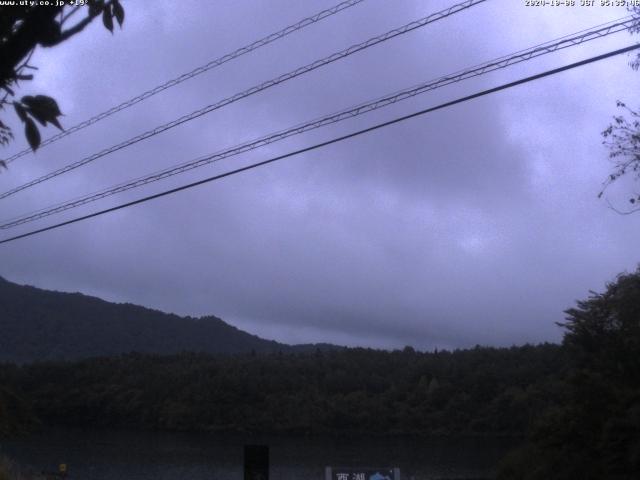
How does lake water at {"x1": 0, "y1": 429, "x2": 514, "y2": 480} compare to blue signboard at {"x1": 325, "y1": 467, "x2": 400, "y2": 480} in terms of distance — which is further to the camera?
lake water at {"x1": 0, "y1": 429, "x2": 514, "y2": 480}

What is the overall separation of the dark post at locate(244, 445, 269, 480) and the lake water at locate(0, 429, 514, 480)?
12270 mm

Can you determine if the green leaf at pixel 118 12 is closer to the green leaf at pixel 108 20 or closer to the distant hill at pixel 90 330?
the green leaf at pixel 108 20

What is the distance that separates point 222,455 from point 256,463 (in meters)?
24.6

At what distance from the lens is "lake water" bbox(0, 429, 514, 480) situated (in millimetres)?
27562

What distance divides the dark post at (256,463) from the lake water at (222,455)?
40.3 ft

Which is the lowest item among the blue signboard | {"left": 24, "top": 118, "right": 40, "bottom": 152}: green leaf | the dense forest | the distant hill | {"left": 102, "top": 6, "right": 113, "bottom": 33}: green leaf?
the blue signboard

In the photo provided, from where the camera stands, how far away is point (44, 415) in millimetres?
49531

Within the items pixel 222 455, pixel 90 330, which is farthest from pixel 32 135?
pixel 90 330

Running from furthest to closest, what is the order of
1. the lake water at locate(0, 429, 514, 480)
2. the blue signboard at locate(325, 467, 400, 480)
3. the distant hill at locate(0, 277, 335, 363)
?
the distant hill at locate(0, 277, 335, 363)
the lake water at locate(0, 429, 514, 480)
the blue signboard at locate(325, 467, 400, 480)

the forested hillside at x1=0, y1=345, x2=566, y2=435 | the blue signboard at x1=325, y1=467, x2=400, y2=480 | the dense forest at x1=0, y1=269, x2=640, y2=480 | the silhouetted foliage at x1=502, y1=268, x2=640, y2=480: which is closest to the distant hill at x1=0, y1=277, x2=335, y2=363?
the dense forest at x1=0, y1=269, x2=640, y2=480

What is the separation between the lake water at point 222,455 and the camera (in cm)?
2756

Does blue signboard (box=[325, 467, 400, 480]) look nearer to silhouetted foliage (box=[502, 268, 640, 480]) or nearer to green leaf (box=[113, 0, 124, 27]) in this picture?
silhouetted foliage (box=[502, 268, 640, 480])

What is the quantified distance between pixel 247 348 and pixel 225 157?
83411 millimetres

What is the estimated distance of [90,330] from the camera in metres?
82.5
